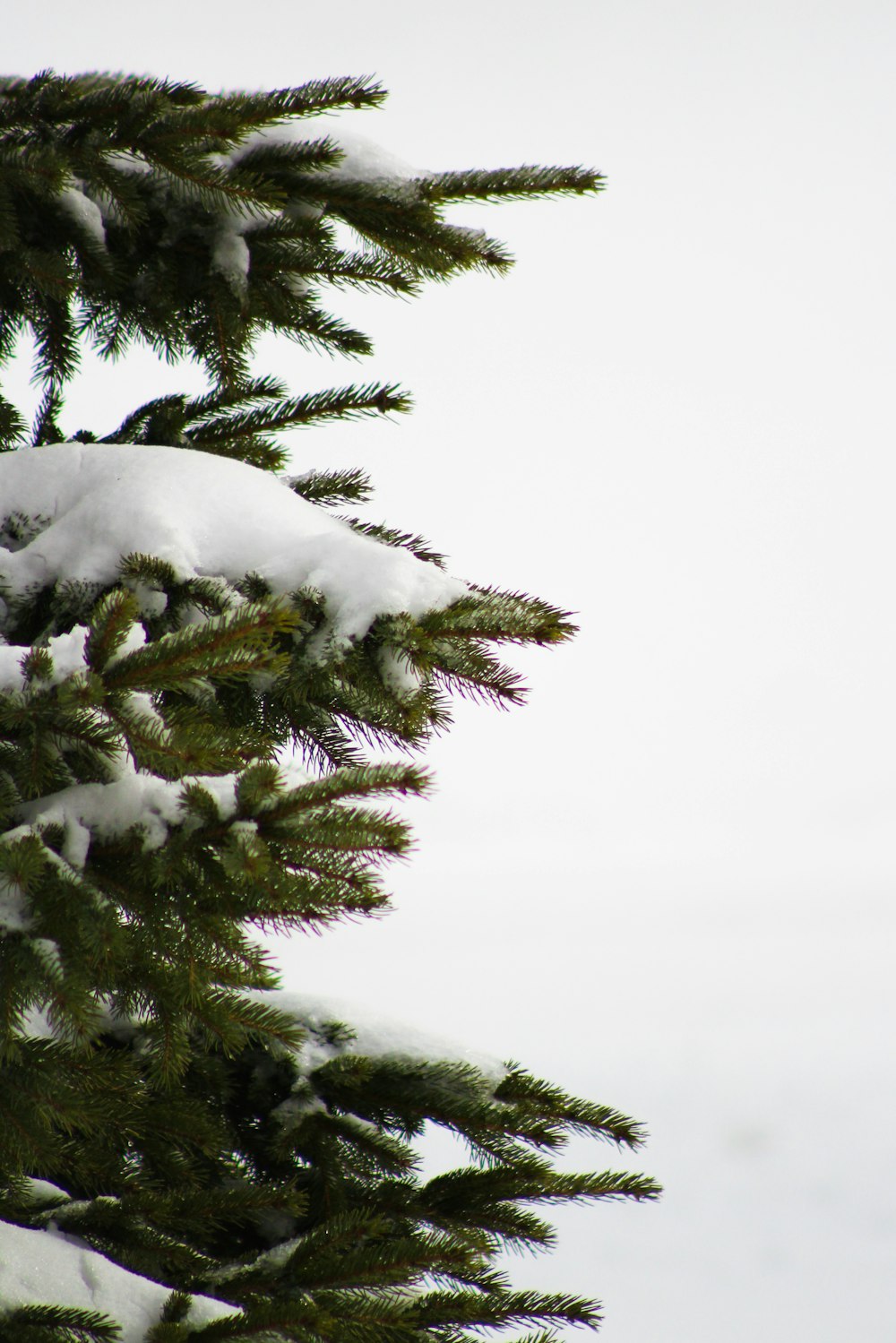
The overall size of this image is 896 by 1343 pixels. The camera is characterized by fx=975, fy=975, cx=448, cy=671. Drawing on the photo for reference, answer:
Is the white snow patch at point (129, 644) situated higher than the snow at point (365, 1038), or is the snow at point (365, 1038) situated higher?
the white snow patch at point (129, 644)

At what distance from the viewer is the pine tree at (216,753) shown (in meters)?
1.25

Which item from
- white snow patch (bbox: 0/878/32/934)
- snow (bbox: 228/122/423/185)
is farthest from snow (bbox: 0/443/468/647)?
snow (bbox: 228/122/423/185)

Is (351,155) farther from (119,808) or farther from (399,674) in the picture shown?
(119,808)

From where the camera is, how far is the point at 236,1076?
237 centimetres

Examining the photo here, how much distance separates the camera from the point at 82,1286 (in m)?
1.62

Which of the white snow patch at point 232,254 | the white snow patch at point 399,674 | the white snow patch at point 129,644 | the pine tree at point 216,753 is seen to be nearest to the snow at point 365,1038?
the pine tree at point 216,753

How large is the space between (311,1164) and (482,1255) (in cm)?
50

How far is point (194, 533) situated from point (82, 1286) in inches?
50.0

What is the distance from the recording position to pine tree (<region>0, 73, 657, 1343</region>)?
4.10ft

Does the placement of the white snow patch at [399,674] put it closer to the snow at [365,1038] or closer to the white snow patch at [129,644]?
the white snow patch at [129,644]

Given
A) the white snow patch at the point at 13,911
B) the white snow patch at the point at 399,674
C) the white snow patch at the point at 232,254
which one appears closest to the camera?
the white snow patch at the point at 13,911

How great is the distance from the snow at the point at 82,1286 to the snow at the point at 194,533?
3.72 ft

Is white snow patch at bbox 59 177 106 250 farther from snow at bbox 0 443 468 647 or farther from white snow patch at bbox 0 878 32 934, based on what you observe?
white snow patch at bbox 0 878 32 934

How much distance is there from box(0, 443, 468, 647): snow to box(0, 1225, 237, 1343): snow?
3.72ft
